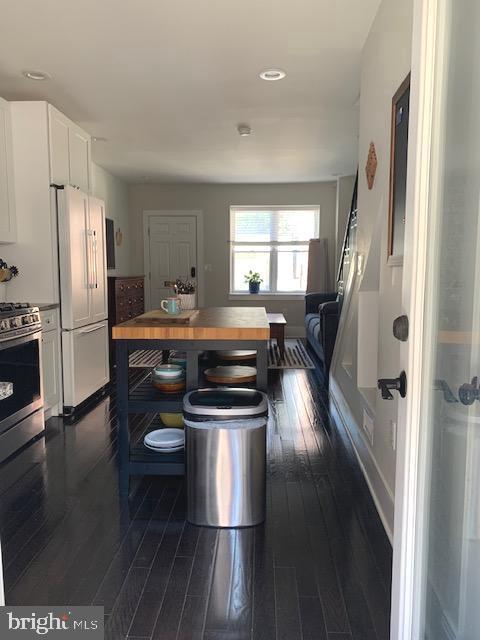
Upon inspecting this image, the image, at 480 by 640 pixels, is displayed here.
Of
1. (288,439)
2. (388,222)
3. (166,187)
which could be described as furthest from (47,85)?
(166,187)

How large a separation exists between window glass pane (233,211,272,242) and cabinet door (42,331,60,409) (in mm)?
4768

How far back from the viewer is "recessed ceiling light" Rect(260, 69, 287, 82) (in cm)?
325

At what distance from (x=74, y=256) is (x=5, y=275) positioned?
20.3 inches

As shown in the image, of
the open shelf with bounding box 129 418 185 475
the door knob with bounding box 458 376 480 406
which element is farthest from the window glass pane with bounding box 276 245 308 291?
the door knob with bounding box 458 376 480 406

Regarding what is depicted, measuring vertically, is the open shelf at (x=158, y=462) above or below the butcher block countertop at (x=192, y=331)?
below

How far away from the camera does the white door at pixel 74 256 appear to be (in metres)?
3.57

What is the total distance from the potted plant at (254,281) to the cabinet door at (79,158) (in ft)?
13.0

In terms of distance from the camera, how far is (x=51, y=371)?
3.52 m

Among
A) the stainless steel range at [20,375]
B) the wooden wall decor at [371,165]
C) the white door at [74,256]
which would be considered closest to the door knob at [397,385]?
the wooden wall decor at [371,165]

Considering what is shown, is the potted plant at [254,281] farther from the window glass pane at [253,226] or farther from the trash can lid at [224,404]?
the trash can lid at [224,404]

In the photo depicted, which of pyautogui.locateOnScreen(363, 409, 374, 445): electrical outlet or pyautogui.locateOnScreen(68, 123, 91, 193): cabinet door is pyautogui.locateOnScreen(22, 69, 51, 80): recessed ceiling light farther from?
pyautogui.locateOnScreen(363, 409, 374, 445): electrical outlet

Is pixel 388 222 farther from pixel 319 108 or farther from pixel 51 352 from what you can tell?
pixel 51 352

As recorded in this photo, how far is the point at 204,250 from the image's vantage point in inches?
308

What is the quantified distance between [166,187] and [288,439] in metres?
5.63
